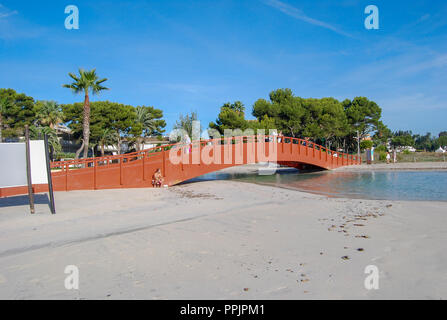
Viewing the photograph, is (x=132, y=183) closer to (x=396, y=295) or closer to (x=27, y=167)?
(x=27, y=167)

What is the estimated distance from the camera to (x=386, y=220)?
671 cm

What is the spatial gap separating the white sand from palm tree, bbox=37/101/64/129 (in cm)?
4140

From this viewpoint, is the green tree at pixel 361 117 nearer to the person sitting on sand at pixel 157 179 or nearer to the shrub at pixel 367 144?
the shrub at pixel 367 144

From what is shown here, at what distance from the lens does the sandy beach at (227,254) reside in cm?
321

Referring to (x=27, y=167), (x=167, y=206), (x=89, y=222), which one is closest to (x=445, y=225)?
(x=167, y=206)

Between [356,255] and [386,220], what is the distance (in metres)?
3.09

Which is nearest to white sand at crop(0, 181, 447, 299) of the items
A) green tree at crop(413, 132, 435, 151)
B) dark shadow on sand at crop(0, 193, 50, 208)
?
dark shadow on sand at crop(0, 193, 50, 208)

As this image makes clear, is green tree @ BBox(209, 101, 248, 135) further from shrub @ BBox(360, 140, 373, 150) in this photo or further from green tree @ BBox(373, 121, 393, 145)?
green tree @ BBox(373, 121, 393, 145)

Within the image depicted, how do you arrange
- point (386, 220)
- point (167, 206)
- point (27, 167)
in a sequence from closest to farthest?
point (386, 220)
point (27, 167)
point (167, 206)

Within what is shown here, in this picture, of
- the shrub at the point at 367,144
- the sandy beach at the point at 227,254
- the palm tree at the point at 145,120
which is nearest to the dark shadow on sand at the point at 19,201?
the sandy beach at the point at 227,254

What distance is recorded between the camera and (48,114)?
43.9m

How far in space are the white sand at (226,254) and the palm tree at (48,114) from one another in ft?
136

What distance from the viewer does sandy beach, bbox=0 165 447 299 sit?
3.21 metres

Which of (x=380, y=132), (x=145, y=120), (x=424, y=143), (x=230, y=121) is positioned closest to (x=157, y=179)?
(x=230, y=121)
